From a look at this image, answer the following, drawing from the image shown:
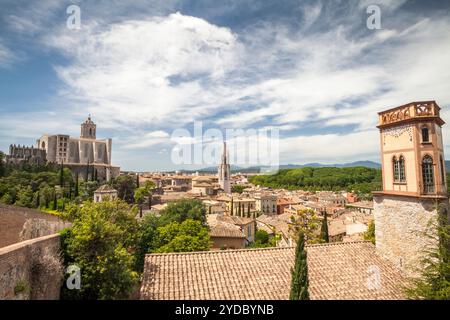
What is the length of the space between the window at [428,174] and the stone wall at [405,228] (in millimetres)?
673

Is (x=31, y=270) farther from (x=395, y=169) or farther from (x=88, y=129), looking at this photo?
(x=88, y=129)

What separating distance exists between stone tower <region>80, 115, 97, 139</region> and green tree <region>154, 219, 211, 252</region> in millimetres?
98492

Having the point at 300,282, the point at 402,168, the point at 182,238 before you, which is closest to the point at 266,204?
the point at 182,238

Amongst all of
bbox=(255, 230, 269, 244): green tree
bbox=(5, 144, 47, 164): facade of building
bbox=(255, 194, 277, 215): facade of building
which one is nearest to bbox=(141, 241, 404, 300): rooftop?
bbox=(255, 230, 269, 244): green tree

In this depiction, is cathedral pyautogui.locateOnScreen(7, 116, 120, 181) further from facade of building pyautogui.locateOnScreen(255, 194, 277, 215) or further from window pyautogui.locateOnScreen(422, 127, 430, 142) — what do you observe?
window pyautogui.locateOnScreen(422, 127, 430, 142)

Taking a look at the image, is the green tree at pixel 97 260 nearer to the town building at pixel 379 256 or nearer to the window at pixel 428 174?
the town building at pixel 379 256

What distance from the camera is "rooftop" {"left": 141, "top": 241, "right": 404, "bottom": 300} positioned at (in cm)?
953

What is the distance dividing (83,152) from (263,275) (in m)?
97.8

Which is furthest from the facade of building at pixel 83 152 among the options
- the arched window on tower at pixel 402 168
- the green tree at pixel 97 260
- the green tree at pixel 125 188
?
the arched window on tower at pixel 402 168

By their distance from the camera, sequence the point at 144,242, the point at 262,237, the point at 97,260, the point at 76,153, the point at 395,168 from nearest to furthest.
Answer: the point at 97,260
the point at 395,168
the point at 144,242
the point at 262,237
the point at 76,153

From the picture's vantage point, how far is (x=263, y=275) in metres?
10.4

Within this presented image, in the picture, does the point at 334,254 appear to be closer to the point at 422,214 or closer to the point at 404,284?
the point at 404,284

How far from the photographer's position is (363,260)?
11.9 metres
